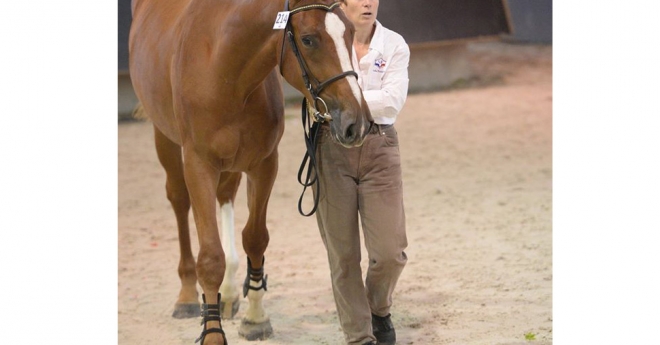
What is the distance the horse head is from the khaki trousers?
40cm

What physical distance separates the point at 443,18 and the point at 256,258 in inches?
245

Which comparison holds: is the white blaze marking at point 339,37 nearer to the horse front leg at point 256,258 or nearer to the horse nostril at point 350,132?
the horse nostril at point 350,132

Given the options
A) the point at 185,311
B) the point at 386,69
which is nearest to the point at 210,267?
the point at 185,311

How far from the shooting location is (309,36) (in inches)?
112

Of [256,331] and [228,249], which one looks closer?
[256,331]

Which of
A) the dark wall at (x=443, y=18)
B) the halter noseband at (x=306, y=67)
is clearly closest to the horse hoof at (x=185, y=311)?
the halter noseband at (x=306, y=67)

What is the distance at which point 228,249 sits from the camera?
4.15 m

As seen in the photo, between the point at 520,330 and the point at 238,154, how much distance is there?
1.46m

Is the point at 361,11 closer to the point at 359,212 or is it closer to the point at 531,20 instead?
the point at 359,212
